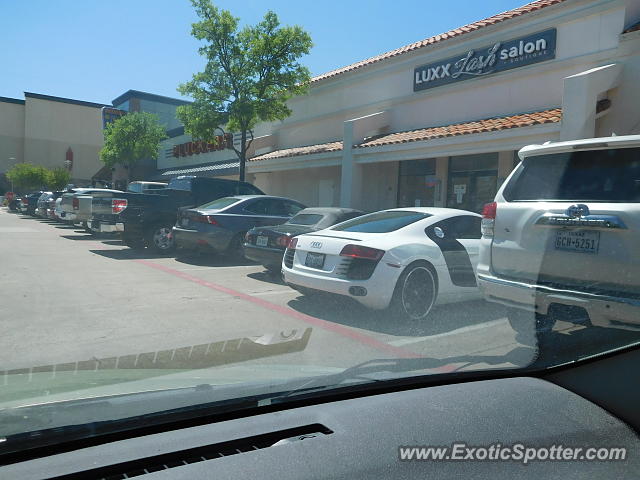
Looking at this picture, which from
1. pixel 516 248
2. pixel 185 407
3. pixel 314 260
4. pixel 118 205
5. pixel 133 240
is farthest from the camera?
pixel 118 205

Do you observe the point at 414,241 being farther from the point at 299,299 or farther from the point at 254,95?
the point at 254,95

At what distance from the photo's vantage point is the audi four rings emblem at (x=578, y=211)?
15.0 ft

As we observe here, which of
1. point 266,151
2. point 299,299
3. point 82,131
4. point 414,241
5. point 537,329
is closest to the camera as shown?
point 537,329

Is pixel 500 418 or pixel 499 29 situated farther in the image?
pixel 499 29

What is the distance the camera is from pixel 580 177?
4922 mm

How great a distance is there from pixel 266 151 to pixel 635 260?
20068 millimetres

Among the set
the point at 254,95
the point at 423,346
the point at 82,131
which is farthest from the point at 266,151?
the point at 82,131

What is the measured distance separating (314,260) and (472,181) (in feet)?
31.7

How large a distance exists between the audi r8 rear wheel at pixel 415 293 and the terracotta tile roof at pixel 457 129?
690 centimetres

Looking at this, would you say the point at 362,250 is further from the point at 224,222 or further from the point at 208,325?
the point at 224,222

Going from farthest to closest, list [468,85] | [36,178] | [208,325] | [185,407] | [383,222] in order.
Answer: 1. [36,178]
2. [468,85]
3. [383,222]
4. [208,325]
5. [185,407]

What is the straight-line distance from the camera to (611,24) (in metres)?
12.0

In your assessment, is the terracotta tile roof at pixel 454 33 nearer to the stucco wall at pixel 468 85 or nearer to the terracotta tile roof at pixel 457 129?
the stucco wall at pixel 468 85

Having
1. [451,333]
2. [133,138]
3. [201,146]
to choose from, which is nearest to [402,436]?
[451,333]
